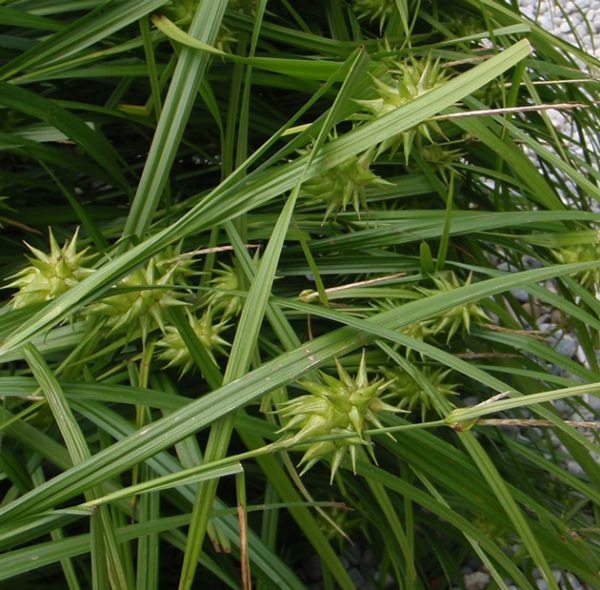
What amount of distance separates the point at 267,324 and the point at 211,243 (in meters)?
0.10

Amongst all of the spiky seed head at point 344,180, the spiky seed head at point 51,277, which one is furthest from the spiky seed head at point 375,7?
the spiky seed head at point 51,277

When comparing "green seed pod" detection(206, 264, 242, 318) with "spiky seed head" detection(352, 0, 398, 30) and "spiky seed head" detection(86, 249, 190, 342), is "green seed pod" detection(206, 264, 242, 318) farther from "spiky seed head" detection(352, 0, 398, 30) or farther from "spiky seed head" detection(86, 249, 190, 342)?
"spiky seed head" detection(352, 0, 398, 30)

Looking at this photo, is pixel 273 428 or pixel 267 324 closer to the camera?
pixel 273 428

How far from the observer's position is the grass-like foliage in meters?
0.48

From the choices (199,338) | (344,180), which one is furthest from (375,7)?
(199,338)

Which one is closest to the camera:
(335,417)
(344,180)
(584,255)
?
(335,417)

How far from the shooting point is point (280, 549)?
3.14 feet

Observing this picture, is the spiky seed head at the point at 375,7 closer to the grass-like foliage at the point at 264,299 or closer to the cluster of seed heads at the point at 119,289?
the grass-like foliage at the point at 264,299

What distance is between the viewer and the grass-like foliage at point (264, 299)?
484 millimetres

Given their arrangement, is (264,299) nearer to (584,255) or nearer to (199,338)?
(199,338)

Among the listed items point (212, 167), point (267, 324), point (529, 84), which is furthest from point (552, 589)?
point (212, 167)

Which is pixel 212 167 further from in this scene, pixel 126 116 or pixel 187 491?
pixel 187 491

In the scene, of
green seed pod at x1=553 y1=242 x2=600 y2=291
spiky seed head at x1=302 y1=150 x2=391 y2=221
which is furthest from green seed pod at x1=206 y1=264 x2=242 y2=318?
green seed pod at x1=553 y1=242 x2=600 y2=291

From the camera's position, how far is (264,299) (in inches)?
19.9
